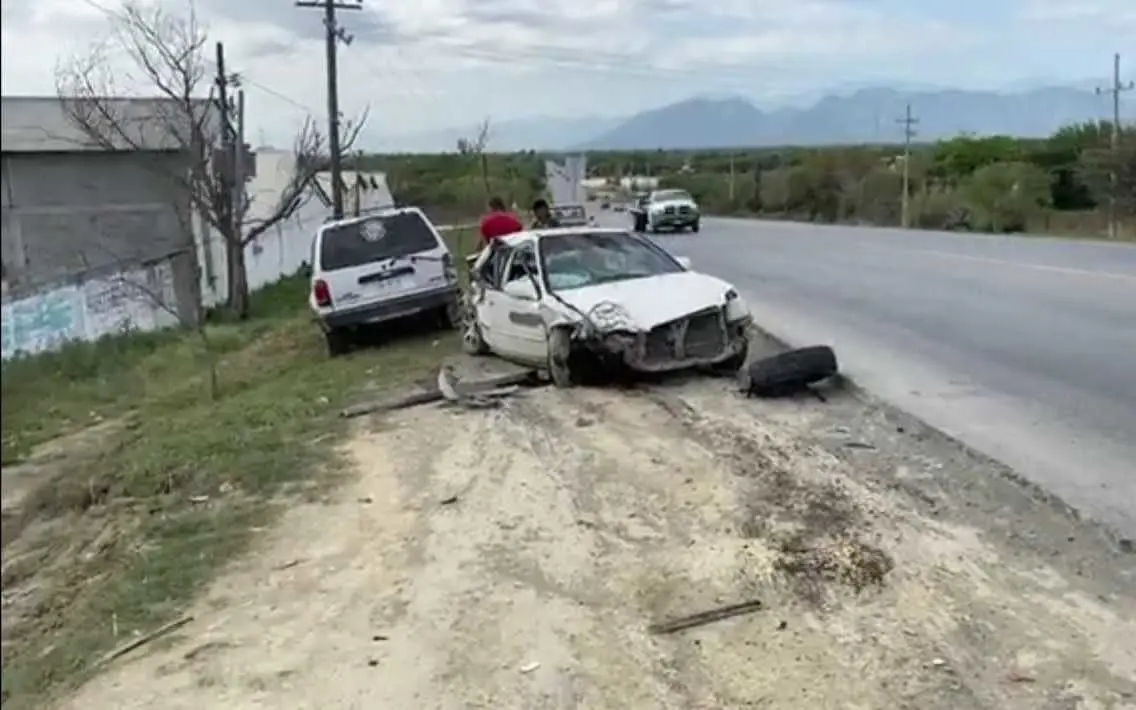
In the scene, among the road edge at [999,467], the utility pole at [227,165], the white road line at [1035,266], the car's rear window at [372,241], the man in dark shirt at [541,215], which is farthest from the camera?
the utility pole at [227,165]

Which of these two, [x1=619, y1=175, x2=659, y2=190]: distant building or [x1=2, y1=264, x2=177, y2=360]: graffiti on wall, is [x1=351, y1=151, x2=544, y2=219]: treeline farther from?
[x1=619, y1=175, x2=659, y2=190]: distant building

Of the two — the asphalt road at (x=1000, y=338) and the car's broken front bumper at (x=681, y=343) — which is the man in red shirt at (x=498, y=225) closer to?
the asphalt road at (x=1000, y=338)

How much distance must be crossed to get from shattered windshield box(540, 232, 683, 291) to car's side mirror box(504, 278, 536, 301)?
0.63 ft

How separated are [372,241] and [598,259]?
477 centimetres

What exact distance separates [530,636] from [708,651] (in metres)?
0.72

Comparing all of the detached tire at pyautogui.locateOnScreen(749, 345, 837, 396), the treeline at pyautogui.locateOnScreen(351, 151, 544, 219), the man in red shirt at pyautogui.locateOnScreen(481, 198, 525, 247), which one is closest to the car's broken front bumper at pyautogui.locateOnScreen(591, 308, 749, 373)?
the detached tire at pyautogui.locateOnScreen(749, 345, 837, 396)

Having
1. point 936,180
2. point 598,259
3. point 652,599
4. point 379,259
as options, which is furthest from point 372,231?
point 936,180

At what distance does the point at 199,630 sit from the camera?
19.0 ft

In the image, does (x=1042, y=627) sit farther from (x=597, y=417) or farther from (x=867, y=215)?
(x=867, y=215)

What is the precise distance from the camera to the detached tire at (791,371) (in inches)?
434

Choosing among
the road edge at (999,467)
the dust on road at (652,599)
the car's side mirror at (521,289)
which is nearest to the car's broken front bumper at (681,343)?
the road edge at (999,467)

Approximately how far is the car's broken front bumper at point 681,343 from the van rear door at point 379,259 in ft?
19.0

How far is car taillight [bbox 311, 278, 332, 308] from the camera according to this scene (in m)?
16.7

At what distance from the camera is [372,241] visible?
671 inches
